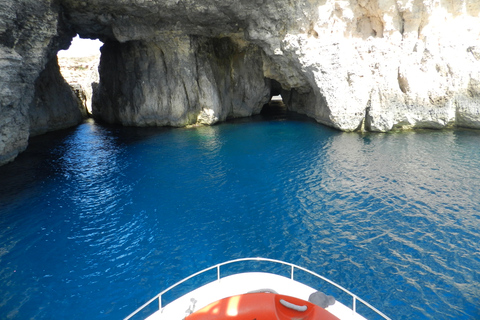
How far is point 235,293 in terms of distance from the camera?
20.1ft

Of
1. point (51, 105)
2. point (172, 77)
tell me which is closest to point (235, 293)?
point (172, 77)

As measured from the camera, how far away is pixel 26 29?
1614 cm

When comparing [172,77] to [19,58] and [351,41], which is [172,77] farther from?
[351,41]

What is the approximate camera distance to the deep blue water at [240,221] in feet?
26.7

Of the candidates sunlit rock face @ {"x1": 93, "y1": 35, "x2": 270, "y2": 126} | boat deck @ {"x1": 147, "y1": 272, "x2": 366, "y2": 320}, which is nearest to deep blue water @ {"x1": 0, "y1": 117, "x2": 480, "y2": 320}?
boat deck @ {"x1": 147, "y1": 272, "x2": 366, "y2": 320}

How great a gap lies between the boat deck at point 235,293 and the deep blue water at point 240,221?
2613 mm

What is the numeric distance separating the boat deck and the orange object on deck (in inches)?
13.9

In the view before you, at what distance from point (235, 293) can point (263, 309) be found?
37.1 inches

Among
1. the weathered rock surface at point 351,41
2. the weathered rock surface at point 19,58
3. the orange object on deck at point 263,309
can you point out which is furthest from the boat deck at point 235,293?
the weathered rock surface at point 351,41

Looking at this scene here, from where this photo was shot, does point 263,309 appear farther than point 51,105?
No

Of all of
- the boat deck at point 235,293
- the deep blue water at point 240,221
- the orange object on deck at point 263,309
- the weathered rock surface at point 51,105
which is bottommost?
the deep blue water at point 240,221

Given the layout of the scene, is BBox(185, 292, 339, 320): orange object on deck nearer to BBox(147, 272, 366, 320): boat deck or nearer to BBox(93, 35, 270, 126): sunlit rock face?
BBox(147, 272, 366, 320): boat deck

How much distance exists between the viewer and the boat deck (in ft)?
18.1

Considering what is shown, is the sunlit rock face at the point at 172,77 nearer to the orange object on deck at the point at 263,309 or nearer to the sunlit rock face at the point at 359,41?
the sunlit rock face at the point at 359,41
